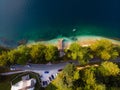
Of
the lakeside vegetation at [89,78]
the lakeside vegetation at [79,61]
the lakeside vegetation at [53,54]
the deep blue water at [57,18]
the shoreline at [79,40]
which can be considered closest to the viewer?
the lakeside vegetation at [89,78]

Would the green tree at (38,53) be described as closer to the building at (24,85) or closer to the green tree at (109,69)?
the building at (24,85)

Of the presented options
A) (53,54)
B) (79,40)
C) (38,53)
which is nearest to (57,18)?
(79,40)

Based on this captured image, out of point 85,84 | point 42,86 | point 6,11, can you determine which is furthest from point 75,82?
point 6,11

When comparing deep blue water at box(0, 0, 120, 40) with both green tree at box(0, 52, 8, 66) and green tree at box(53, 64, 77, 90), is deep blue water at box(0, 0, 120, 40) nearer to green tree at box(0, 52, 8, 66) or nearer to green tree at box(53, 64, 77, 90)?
green tree at box(0, 52, 8, 66)

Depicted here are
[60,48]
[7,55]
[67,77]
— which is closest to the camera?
[67,77]

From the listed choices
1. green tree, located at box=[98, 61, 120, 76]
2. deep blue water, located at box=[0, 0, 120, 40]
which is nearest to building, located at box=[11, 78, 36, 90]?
deep blue water, located at box=[0, 0, 120, 40]

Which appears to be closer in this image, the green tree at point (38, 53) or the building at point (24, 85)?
the building at point (24, 85)

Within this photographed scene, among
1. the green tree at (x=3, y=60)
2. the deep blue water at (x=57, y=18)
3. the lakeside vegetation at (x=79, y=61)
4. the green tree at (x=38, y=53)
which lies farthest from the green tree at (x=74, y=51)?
the green tree at (x=3, y=60)

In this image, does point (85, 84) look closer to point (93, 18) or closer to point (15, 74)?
point (15, 74)

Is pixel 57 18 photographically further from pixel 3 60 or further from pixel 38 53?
pixel 3 60
